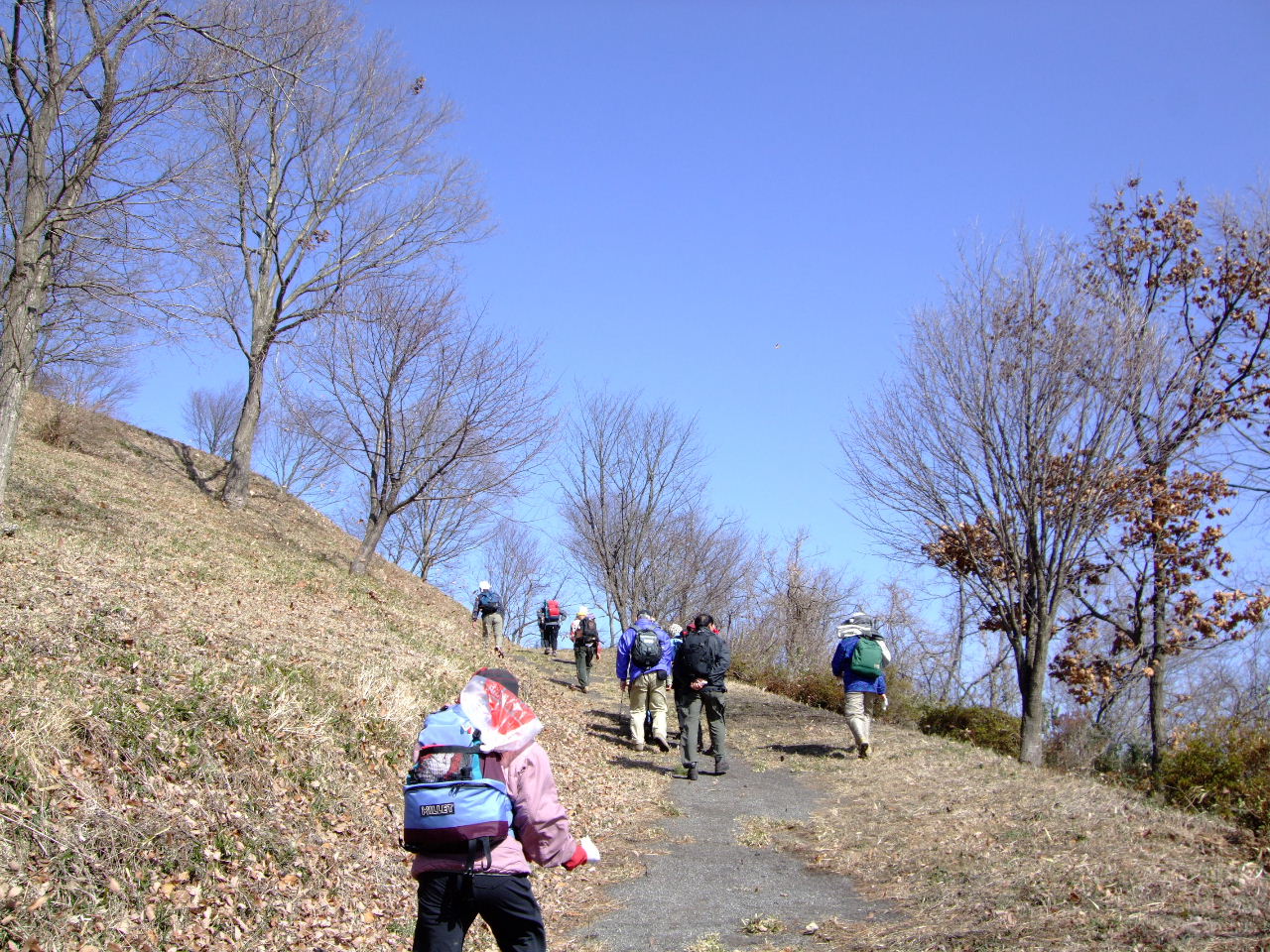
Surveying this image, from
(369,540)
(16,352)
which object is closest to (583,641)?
(369,540)

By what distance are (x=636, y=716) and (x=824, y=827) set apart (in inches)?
193

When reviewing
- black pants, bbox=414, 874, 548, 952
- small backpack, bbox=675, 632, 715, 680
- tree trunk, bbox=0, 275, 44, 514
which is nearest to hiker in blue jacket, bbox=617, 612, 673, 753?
small backpack, bbox=675, 632, 715, 680

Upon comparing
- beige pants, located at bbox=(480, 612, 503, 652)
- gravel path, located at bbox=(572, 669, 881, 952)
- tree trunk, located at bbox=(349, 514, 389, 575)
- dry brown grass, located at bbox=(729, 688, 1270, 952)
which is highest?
tree trunk, located at bbox=(349, 514, 389, 575)

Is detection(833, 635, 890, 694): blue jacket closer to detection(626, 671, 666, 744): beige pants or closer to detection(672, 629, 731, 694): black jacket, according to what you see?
detection(672, 629, 731, 694): black jacket

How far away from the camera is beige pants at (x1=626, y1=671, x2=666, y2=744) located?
13.8m

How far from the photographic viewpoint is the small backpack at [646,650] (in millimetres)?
13562

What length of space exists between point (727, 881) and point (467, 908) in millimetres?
4348

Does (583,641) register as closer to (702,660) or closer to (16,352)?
(702,660)

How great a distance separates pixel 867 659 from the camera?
496 inches

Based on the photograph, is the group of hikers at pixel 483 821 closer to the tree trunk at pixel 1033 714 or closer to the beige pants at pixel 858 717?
the beige pants at pixel 858 717

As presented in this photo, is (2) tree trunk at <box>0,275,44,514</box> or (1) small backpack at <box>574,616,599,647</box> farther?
(1) small backpack at <box>574,616,599,647</box>

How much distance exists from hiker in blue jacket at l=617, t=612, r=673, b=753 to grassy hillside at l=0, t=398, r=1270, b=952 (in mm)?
951

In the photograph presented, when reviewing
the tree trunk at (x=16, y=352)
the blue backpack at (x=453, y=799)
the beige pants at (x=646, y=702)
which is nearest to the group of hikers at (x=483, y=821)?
the blue backpack at (x=453, y=799)

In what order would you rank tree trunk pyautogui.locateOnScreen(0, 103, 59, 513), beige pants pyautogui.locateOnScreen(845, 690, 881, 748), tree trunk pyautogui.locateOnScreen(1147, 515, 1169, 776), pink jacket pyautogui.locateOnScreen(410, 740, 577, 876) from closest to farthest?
pink jacket pyautogui.locateOnScreen(410, 740, 577, 876)
tree trunk pyautogui.locateOnScreen(0, 103, 59, 513)
beige pants pyautogui.locateOnScreen(845, 690, 881, 748)
tree trunk pyautogui.locateOnScreen(1147, 515, 1169, 776)
